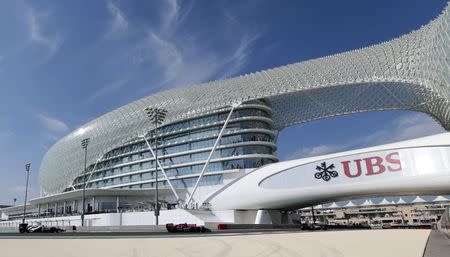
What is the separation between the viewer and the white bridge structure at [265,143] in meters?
56.6

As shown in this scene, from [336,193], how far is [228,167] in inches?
905

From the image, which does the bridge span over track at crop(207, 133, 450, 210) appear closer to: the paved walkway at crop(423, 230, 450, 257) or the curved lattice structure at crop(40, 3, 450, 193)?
the curved lattice structure at crop(40, 3, 450, 193)

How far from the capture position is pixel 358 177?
190 ft

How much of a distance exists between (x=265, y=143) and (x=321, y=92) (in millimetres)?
16328

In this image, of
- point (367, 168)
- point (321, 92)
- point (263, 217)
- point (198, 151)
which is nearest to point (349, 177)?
point (367, 168)

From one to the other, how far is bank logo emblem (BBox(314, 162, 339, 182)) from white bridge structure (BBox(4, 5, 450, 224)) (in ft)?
0.52

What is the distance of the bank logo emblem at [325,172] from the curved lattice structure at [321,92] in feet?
54.8

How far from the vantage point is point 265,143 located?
7694cm

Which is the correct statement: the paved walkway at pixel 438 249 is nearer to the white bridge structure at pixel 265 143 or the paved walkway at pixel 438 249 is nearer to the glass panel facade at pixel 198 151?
the white bridge structure at pixel 265 143

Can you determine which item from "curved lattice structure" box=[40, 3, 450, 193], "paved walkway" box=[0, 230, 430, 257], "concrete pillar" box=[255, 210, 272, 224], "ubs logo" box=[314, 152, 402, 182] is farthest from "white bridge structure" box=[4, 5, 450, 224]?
"paved walkway" box=[0, 230, 430, 257]

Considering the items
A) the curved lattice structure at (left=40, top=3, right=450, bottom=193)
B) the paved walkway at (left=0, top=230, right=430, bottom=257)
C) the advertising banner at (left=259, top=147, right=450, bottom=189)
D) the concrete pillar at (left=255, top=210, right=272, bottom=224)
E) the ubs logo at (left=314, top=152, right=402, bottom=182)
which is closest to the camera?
the paved walkway at (left=0, top=230, right=430, bottom=257)

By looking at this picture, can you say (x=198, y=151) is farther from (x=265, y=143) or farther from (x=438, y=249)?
(x=438, y=249)

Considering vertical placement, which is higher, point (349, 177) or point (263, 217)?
point (349, 177)

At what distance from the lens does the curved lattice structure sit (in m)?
62.6
